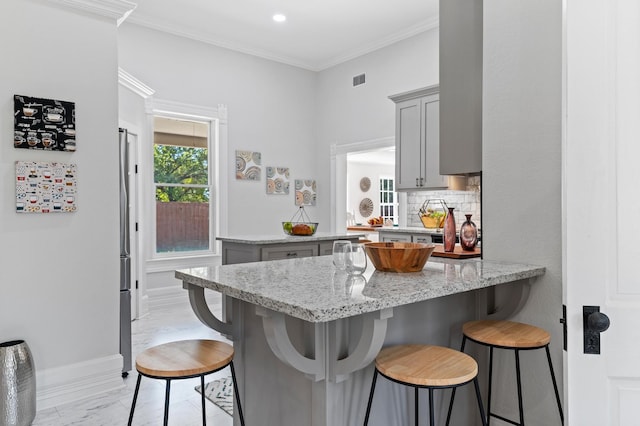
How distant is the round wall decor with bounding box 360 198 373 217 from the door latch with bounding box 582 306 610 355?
10.6 m

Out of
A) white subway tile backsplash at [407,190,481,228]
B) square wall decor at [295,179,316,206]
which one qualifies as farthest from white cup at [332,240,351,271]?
square wall decor at [295,179,316,206]

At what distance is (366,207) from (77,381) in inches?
375

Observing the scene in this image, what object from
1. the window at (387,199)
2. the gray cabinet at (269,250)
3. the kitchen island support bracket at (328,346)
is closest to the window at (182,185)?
the gray cabinet at (269,250)

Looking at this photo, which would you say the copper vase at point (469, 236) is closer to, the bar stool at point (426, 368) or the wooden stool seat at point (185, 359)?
the bar stool at point (426, 368)

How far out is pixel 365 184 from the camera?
38.7ft

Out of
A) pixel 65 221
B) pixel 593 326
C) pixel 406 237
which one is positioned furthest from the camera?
pixel 406 237

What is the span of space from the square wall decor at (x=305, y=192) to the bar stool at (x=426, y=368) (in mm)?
5319

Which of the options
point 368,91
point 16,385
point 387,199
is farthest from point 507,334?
point 387,199

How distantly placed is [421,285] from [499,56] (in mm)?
1338

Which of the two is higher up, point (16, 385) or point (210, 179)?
point (210, 179)

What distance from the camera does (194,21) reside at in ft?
17.8

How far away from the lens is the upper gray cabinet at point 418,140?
5.16 m

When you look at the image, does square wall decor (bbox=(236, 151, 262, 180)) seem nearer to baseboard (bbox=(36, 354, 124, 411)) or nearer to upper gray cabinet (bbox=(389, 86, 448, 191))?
upper gray cabinet (bbox=(389, 86, 448, 191))

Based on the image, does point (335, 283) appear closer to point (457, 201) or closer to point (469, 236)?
point (469, 236)
